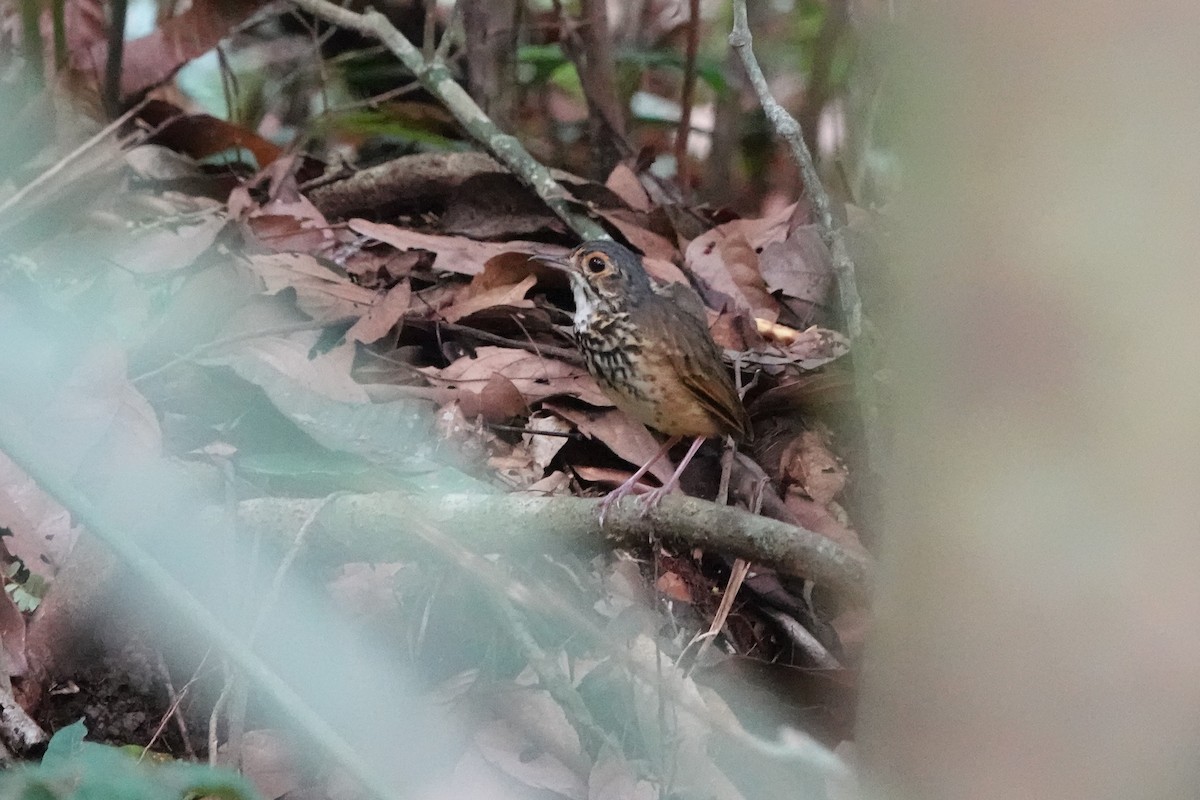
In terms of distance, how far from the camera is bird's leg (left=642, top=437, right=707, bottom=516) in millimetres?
1645

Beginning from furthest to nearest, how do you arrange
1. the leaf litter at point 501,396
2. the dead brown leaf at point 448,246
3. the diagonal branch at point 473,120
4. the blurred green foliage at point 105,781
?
1. the diagonal branch at point 473,120
2. the dead brown leaf at point 448,246
3. the leaf litter at point 501,396
4. the blurred green foliage at point 105,781

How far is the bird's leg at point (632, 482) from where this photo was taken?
159cm

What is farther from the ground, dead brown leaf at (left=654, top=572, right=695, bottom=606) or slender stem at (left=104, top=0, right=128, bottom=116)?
slender stem at (left=104, top=0, right=128, bottom=116)

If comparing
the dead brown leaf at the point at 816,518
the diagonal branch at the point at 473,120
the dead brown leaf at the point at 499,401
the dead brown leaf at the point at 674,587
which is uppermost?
the diagonal branch at the point at 473,120

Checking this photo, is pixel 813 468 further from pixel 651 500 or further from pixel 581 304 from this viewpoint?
pixel 581 304

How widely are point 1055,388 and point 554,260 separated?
171 centimetres

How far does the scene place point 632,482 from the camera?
74.1 inches

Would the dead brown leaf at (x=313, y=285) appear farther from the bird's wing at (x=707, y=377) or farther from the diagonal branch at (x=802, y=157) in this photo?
the diagonal branch at (x=802, y=157)

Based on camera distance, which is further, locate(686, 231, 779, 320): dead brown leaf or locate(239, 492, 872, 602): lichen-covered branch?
locate(686, 231, 779, 320): dead brown leaf

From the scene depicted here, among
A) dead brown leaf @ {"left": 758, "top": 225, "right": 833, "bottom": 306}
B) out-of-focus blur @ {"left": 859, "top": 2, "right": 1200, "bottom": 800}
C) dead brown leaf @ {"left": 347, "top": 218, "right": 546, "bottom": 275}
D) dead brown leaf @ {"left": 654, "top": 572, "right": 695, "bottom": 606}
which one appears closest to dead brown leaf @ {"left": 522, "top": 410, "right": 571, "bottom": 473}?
dead brown leaf @ {"left": 654, "top": 572, "right": 695, "bottom": 606}

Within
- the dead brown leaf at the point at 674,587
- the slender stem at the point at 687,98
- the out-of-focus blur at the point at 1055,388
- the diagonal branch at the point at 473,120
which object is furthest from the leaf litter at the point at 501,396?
the out-of-focus blur at the point at 1055,388

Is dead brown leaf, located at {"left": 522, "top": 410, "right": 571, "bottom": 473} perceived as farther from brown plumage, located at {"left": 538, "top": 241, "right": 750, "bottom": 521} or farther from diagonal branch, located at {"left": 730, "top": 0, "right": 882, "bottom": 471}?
diagonal branch, located at {"left": 730, "top": 0, "right": 882, "bottom": 471}

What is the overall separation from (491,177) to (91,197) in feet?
3.15

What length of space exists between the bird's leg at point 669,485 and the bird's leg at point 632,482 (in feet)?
0.09
